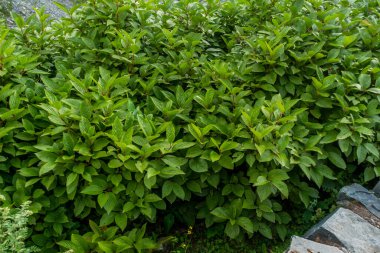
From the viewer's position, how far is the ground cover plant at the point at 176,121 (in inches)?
136

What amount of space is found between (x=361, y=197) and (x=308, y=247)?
3.36 ft

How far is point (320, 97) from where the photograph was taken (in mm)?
4098

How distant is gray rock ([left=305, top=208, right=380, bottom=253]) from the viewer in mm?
3510

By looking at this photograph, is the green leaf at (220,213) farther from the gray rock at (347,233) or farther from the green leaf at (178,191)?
the gray rock at (347,233)

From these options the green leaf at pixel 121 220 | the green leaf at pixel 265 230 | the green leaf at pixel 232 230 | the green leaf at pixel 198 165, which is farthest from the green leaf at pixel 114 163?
the green leaf at pixel 265 230

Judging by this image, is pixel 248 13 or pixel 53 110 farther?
pixel 248 13

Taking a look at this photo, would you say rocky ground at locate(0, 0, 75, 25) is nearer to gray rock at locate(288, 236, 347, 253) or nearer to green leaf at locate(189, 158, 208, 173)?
green leaf at locate(189, 158, 208, 173)

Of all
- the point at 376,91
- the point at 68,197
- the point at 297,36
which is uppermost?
the point at 297,36

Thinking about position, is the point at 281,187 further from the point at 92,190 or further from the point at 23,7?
the point at 23,7

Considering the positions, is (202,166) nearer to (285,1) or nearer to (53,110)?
(53,110)

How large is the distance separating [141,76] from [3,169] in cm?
145

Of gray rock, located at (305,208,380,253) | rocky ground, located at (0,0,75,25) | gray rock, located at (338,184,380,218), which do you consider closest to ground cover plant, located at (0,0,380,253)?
gray rock, located at (338,184,380,218)

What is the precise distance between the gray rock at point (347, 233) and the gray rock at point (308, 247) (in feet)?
0.54

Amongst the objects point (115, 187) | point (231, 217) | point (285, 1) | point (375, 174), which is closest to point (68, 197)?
point (115, 187)
